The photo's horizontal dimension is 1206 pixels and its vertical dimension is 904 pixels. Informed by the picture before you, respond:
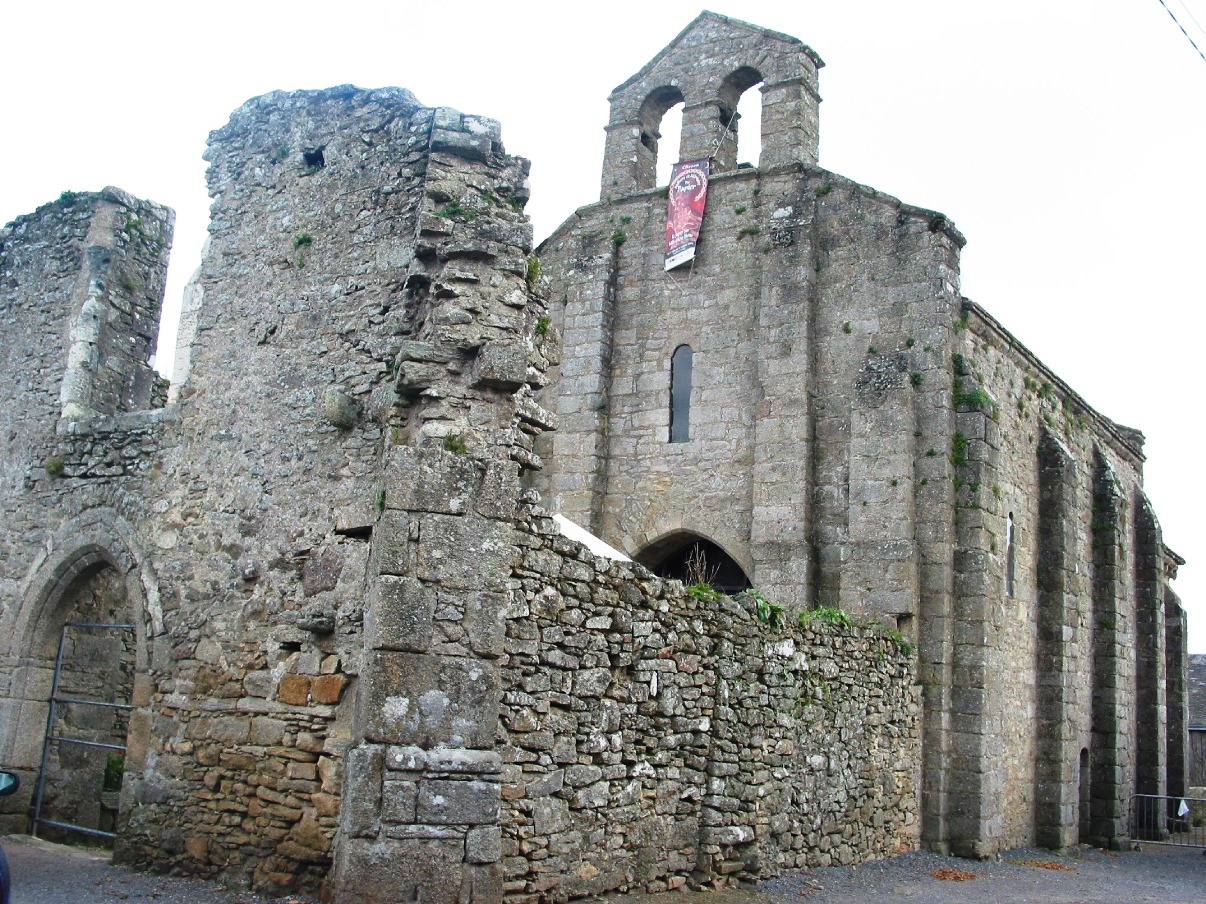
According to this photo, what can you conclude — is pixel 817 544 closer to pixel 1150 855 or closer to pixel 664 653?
pixel 664 653

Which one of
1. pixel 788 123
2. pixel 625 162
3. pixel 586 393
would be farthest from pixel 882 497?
pixel 625 162

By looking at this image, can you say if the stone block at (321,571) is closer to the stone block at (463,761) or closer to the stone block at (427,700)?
the stone block at (427,700)

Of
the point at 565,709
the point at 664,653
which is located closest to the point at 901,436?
the point at 664,653

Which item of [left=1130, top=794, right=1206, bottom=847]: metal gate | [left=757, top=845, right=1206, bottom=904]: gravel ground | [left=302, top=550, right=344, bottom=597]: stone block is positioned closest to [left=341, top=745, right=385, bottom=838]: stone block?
[left=302, top=550, right=344, bottom=597]: stone block

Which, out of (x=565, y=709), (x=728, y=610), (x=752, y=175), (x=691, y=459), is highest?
(x=752, y=175)

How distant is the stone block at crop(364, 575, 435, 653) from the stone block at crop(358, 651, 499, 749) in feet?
0.25

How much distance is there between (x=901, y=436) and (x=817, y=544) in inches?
63.3

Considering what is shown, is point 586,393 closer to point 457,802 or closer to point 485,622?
point 485,622

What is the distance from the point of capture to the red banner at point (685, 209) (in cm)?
1608

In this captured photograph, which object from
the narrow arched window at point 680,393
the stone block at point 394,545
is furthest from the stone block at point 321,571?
the narrow arched window at point 680,393

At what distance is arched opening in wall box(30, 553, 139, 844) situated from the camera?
10703 mm

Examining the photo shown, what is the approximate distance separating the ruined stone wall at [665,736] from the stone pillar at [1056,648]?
166 inches

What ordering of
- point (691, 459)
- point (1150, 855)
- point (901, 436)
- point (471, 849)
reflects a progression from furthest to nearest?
point (1150, 855) → point (691, 459) → point (901, 436) → point (471, 849)

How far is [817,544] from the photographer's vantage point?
1434cm
